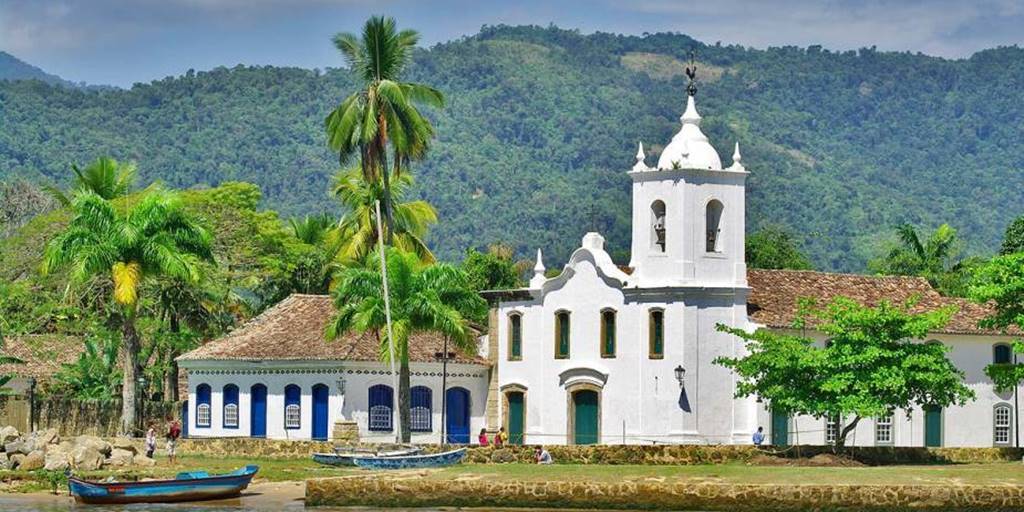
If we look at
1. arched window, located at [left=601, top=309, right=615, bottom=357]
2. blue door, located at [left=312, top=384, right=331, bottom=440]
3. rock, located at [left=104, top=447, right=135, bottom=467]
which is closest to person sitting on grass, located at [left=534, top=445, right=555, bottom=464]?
arched window, located at [left=601, top=309, right=615, bottom=357]

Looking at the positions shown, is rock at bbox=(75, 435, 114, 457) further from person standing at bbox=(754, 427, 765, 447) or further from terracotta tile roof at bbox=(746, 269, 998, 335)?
terracotta tile roof at bbox=(746, 269, 998, 335)

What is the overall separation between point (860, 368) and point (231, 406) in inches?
938

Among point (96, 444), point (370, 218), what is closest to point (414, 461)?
point (96, 444)

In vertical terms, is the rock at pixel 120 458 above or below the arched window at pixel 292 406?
below

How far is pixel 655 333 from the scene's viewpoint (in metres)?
64.5

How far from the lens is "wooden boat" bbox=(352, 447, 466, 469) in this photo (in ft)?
181

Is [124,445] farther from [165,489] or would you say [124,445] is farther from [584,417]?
[584,417]

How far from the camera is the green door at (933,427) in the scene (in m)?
67.9

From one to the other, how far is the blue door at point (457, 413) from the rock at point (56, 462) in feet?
55.2

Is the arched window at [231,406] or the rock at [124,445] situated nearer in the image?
the rock at [124,445]

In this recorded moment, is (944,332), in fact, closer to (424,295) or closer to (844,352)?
(844,352)

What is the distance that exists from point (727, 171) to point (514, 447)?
12.1 m

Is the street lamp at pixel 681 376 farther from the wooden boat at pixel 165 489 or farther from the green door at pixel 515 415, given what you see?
the wooden boat at pixel 165 489

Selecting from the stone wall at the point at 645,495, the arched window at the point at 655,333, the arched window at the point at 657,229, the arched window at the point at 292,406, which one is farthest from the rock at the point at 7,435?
the arched window at the point at 657,229
